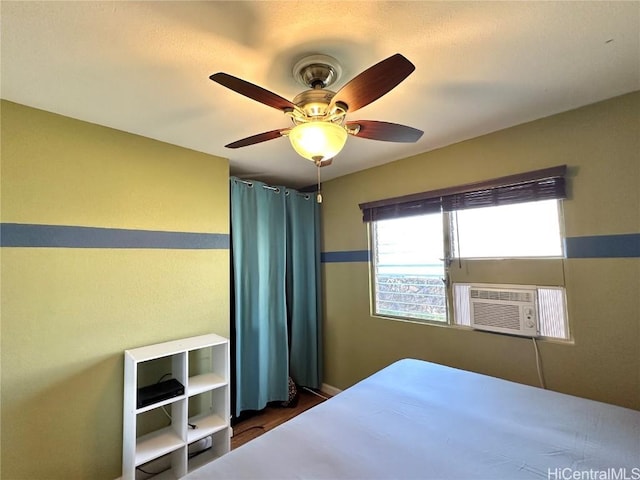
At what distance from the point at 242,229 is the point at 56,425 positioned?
1805mm

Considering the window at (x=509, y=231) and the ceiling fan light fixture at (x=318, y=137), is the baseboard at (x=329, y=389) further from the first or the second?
the ceiling fan light fixture at (x=318, y=137)

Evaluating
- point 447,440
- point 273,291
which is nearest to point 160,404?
point 273,291

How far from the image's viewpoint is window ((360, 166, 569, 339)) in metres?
1.94

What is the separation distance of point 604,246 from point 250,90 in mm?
2192

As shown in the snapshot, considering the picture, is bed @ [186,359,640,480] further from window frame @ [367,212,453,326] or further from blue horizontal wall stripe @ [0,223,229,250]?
blue horizontal wall stripe @ [0,223,229,250]

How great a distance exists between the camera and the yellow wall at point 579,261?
167 centimetres

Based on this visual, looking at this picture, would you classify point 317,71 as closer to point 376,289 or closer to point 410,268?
point 410,268

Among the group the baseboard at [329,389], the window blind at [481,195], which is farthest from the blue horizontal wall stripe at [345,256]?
the baseboard at [329,389]

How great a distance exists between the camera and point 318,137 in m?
1.24

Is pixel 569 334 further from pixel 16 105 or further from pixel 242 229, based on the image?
pixel 16 105

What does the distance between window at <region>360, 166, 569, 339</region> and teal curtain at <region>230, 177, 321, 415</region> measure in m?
0.77

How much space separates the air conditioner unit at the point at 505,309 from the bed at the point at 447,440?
0.50 metres

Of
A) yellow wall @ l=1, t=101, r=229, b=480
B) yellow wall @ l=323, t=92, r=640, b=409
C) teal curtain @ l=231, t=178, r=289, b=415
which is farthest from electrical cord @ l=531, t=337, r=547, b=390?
yellow wall @ l=1, t=101, r=229, b=480

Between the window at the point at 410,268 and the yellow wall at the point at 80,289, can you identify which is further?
the window at the point at 410,268
